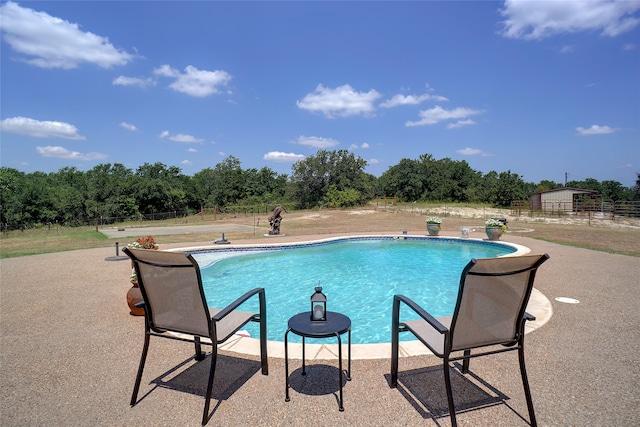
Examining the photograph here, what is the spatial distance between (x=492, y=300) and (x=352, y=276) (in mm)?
6142

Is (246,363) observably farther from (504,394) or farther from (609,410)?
(609,410)

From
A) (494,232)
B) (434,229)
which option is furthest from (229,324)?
(434,229)

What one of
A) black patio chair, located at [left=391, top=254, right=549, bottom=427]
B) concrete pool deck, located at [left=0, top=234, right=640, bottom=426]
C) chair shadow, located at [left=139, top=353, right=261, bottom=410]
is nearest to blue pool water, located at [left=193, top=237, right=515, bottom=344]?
chair shadow, located at [left=139, top=353, right=261, bottom=410]

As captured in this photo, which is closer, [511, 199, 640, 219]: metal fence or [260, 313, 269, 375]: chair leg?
[260, 313, 269, 375]: chair leg

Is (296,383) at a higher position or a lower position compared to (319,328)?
lower

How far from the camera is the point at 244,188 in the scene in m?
47.2

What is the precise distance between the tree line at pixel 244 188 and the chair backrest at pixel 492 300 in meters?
32.2

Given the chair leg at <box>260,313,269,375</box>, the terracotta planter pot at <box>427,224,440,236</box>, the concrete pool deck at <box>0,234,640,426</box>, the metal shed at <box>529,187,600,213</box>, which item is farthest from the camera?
the metal shed at <box>529,187,600,213</box>

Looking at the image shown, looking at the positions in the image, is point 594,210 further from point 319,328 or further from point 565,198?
point 319,328

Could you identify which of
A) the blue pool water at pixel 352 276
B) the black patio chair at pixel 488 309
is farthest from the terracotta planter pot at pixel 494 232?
the black patio chair at pixel 488 309

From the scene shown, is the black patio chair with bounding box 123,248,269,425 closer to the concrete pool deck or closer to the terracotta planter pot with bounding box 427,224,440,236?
the concrete pool deck

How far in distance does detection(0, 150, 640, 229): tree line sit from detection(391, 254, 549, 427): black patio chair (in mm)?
32145

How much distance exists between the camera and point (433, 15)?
12.6 meters

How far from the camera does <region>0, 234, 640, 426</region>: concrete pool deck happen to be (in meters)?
2.13
